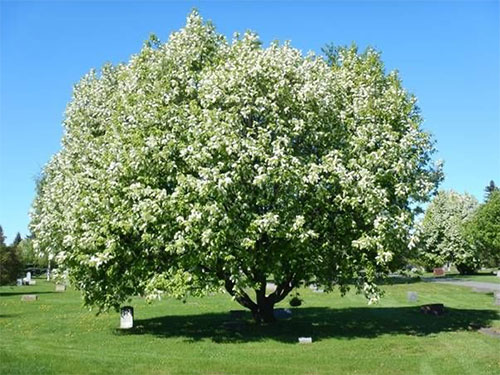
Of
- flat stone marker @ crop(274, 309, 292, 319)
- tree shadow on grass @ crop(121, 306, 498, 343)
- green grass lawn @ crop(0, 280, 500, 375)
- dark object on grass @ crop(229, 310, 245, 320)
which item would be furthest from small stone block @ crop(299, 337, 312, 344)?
flat stone marker @ crop(274, 309, 292, 319)

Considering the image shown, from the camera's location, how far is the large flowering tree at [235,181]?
73.3 ft

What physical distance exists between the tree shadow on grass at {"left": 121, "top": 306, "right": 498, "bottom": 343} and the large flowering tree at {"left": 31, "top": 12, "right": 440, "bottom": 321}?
2041 mm

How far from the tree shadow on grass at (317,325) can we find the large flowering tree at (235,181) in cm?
204

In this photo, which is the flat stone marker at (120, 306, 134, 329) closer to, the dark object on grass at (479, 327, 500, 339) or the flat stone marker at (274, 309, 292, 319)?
the flat stone marker at (274, 309, 292, 319)

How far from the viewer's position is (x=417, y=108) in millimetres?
33375

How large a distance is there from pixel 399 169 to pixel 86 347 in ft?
53.0

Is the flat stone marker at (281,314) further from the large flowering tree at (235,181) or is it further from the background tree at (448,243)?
the background tree at (448,243)

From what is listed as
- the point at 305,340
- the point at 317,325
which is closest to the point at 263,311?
the point at 317,325

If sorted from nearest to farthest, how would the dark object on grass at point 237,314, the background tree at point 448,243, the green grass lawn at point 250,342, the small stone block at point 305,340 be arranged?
1. the green grass lawn at point 250,342
2. the small stone block at point 305,340
3. the dark object on grass at point 237,314
4. the background tree at point 448,243

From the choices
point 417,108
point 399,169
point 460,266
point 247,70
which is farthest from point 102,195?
point 460,266

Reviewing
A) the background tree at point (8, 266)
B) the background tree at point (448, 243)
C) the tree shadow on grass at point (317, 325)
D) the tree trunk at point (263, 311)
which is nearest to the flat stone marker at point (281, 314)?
the tree shadow on grass at point (317, 325)

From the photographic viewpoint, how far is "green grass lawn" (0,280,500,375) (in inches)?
703

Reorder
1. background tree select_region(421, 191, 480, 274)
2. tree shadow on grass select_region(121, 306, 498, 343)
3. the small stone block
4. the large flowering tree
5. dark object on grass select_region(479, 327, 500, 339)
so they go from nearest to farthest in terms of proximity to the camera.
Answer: the large flowering tree < the small stone block < dark object on grass select_region(479, 327, 500, 339) < tree shadow on grass select_region(121, 306, 498, 343) < background tree select_region(421, 191, 480, 274)

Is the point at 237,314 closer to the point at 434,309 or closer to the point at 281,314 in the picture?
the point at 281,314
